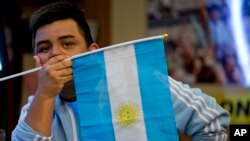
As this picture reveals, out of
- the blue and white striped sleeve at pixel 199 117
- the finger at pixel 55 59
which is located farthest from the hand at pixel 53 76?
the blue and white striped sleeve at pixel 199 117

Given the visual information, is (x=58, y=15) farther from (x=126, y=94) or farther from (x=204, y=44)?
(x=204, y=44)

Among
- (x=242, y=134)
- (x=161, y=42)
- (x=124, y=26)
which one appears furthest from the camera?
(x=124, y=26)

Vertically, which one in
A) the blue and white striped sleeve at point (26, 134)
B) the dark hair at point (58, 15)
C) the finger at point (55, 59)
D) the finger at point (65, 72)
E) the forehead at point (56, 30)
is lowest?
the blue and white striped sleeve at point (26, 134)

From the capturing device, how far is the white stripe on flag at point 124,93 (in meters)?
1.00

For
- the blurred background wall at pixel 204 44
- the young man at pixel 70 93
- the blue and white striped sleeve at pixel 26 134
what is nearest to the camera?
the blue and white striped sleeve at pixel 26 134

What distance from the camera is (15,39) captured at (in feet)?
7.30

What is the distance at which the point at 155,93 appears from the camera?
3.30ft

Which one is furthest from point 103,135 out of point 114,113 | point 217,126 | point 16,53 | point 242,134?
point 16,53

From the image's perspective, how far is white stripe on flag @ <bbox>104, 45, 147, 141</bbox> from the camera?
1.00 m

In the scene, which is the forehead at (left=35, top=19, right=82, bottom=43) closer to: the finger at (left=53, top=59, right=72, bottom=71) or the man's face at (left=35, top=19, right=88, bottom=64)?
the man's face at (left=35, top=19, right=88, bottom=64)

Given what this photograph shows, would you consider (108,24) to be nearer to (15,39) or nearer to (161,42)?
(15,39)

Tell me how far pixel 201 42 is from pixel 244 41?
22 centimetres

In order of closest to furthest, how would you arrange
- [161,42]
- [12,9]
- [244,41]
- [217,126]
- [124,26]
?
[161,42] < [217,126] < [12,9] < [244,41] < [124,26]

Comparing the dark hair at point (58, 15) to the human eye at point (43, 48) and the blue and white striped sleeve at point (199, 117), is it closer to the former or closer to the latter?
the human eye at point (43, 48)
